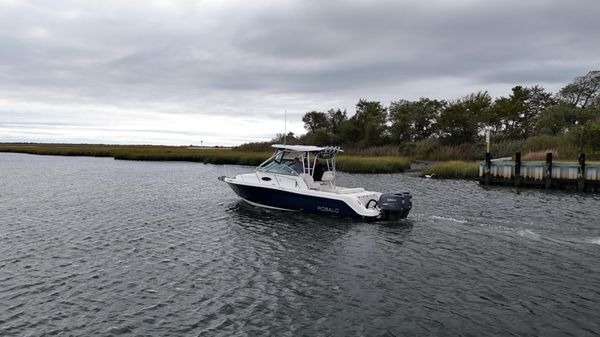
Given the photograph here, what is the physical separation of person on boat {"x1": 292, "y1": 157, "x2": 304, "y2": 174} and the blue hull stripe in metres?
1.31

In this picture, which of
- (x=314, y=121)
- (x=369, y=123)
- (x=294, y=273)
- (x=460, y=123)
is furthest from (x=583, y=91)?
(x=294, y=273)

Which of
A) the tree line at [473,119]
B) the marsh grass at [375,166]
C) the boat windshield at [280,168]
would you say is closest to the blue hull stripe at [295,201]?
the boat windshield at [280,168]

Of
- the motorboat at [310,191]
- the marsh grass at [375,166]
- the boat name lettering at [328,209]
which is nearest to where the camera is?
the motorboat at [310,191]

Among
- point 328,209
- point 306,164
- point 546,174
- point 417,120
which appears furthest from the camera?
point 417,120

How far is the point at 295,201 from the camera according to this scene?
20719 millimetres

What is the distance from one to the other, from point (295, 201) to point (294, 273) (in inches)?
345

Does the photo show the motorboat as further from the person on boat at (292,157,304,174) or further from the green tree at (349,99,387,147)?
the green tree at (349,99,387,147)

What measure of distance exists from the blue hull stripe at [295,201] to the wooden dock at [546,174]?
70.2 ft

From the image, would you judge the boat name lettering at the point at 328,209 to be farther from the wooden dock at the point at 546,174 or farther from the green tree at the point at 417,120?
the green tree at the point at 417,120

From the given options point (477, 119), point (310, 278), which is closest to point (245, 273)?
point (310, 278)

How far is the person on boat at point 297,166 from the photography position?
21.4 metres

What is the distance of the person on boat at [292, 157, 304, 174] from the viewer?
21445 mm

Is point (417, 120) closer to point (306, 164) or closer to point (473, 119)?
point (473, 119)

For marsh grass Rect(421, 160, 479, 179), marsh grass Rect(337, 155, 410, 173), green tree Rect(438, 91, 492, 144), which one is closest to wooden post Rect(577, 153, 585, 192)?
marsh grass Rect(421, 160, 479, 179)
